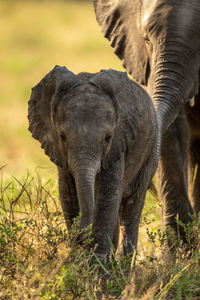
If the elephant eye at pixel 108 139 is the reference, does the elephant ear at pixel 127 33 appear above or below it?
above

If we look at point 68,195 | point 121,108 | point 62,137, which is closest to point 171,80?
point 121,108

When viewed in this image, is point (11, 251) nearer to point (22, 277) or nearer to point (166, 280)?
point (22, 277)

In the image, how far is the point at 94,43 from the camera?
18234 mm

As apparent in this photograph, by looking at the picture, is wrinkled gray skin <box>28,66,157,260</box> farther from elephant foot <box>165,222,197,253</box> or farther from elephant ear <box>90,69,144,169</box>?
elephant foot <box>165,222,197,253</box>

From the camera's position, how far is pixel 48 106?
11.3 feet

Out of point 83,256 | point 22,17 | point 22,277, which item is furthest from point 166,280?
point 22,17

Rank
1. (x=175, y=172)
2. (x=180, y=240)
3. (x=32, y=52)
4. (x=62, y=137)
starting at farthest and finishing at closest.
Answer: (x=32, y=52) → (x=175, y=172) → (x=180, y=240) → (x=62, y=137)

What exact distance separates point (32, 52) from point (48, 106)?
13821mm

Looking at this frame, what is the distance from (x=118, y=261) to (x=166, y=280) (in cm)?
26

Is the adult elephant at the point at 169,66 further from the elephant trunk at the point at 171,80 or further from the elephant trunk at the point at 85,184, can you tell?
the elephant trunk at the point at 85,184

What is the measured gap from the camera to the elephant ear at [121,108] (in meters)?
3.36

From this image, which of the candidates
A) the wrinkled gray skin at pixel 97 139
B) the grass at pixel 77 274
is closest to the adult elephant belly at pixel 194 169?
the wrinkled gray skin at pixel 97 139

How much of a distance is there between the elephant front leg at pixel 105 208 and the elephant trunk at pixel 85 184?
0.77ft

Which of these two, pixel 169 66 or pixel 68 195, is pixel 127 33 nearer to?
pixel 169 66
